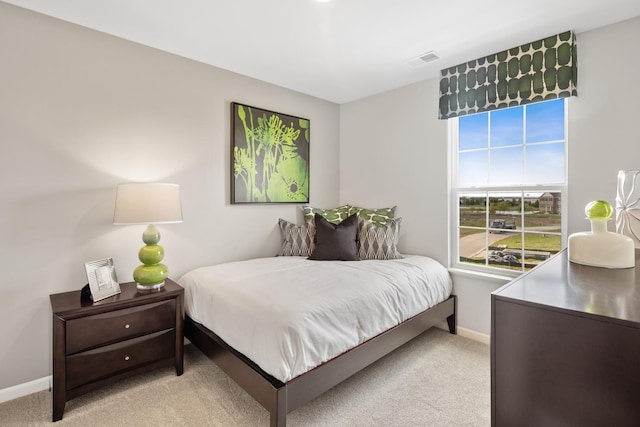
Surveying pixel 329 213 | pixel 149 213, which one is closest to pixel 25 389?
pixel 149 213

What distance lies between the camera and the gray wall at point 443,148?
211 cm

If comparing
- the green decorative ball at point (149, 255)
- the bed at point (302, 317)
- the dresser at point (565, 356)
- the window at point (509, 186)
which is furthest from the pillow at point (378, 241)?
the dresser at point (565, 356)

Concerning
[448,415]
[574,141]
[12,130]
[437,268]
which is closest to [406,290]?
[437,268]

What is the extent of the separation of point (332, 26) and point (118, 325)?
2400 millimetres

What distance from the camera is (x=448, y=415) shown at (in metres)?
1.81

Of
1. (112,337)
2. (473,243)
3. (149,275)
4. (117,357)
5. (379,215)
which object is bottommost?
(117,357)

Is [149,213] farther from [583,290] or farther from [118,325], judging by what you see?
[583,290]

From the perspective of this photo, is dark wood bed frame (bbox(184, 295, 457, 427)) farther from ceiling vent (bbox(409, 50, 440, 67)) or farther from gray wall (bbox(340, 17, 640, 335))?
ceiling vent (bbox(409, 50, 440, 67))

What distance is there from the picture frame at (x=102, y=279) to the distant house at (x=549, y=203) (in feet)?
10.5

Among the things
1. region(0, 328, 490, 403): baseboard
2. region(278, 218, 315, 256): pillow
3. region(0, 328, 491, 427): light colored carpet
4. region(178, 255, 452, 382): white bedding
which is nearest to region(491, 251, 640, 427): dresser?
region(178, 255, 452, 382): white bedding

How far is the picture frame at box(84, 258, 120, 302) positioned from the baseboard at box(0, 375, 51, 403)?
0.72 m

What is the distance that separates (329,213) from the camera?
3.51 metres

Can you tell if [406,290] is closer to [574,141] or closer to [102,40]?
[574,141]

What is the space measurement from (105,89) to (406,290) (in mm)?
2623
